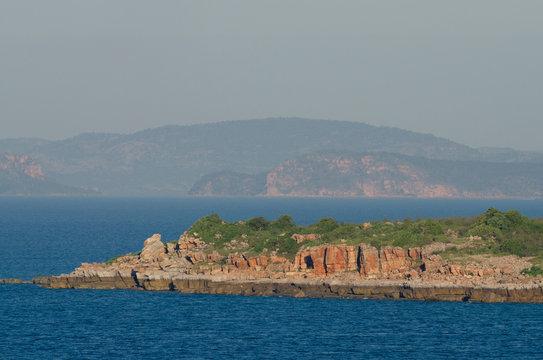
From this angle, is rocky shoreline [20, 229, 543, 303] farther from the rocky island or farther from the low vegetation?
the low vegetation

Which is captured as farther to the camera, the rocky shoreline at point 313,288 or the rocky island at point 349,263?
the rocky island at point 349,263

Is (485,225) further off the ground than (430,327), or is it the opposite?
(485,225)

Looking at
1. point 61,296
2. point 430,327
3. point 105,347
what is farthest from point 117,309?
point 430,327

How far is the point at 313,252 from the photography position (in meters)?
101

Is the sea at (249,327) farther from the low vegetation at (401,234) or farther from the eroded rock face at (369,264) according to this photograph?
the low vegetation at (401,234)

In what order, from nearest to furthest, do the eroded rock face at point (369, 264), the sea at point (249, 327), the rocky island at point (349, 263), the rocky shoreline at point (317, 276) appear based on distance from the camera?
1. the sea at point (249, 327)
2. the rocky shoreline at point (317, 276)
3. the rocky island at point (349, 263)
4. the eroded rock face at point (369, 264)

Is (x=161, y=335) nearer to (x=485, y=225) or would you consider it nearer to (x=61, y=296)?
(x=61, y=296)

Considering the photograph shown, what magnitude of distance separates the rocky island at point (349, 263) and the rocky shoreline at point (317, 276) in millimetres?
103

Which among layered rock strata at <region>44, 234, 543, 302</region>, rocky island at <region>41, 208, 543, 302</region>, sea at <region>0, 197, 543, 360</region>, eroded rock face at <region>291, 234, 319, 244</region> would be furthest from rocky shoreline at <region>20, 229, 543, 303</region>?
eroded rock face at <region>291, 234, 319, 244</region>

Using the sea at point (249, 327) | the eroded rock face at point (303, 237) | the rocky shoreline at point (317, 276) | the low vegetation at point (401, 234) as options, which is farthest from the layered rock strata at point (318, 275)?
the eroded rock face at point (303, 237)

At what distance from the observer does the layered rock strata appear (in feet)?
304

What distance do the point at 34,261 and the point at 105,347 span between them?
200 ft

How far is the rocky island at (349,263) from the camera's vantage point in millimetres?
93625

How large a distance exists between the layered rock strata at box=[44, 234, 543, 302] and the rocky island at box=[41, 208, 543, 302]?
0.10 metres
